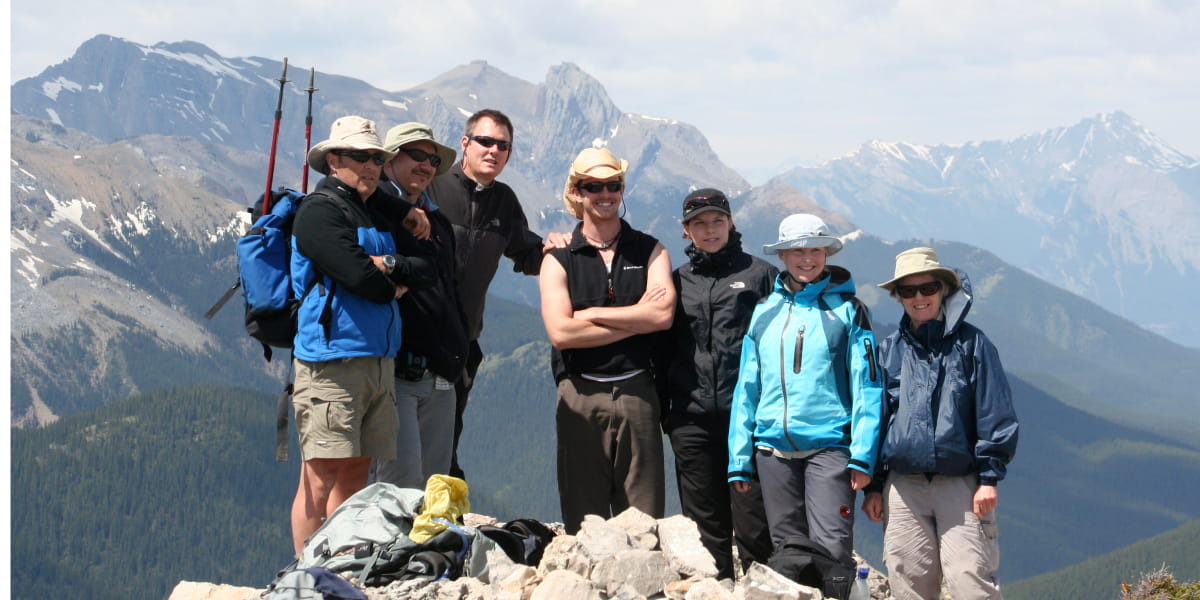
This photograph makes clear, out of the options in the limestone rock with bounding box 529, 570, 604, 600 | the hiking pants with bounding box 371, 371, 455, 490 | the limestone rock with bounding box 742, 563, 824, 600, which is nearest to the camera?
the limestone rock with bounding box 742, 563, 824, 600

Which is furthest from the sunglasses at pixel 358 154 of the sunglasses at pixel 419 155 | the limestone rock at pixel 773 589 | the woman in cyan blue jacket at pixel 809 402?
the limestone rock at pixel 773 589

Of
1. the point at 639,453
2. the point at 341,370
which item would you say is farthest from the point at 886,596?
the point at 341,370

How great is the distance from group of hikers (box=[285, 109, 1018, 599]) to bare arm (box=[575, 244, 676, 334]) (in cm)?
2

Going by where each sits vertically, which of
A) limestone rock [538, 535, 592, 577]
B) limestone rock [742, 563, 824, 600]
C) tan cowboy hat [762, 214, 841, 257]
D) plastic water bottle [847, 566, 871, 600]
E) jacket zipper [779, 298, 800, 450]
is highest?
tan cowboy hat [762, 214, 841, 257]

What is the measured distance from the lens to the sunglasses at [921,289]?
27.3ft

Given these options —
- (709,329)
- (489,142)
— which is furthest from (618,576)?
(489,142)

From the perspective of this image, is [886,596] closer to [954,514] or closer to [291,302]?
[954,514]

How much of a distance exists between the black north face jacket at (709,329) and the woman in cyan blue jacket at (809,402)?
253 millimetres

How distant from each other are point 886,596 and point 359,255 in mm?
5657

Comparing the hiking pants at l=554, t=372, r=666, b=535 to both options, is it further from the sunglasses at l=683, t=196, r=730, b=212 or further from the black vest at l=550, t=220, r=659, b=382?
the sunglasses at l=683, t=196, r=730, b=212

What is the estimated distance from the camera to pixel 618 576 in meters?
7.16

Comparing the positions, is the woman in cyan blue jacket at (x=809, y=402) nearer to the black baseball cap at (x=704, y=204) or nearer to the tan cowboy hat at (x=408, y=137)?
the black baseball cap at (x=704, y=204)

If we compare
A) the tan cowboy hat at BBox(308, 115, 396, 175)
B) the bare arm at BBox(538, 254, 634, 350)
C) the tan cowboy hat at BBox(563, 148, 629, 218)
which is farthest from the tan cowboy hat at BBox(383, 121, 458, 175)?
the bare arm at BBox(538, 254, 634, 350)

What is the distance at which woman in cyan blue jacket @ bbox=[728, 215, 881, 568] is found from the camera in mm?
8109
